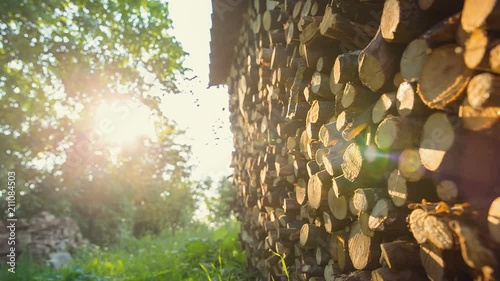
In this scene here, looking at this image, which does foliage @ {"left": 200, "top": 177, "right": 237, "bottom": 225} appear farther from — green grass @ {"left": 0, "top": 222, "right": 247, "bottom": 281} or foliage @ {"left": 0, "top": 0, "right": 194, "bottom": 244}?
green grass @ {"left": 0, "top": 222, "right": 247, "bottom": 281}

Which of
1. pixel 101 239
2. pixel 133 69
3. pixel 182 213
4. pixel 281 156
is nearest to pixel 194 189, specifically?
pixel 182 213

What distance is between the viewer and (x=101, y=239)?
991 cm

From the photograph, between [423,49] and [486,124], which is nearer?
[486,124]

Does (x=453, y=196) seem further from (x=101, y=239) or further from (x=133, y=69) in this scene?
(x=101, y=239)

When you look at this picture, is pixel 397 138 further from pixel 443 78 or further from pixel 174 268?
pixel 174 268

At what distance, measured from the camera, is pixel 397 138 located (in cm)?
108

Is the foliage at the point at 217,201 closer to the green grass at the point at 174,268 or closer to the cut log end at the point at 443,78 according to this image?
the green grass at the point at 174,268

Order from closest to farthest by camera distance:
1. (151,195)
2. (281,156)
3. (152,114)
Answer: (281,156) → (152,114) → (151,195)

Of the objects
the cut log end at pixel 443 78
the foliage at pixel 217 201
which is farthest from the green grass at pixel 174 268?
the foliage at pixel 217 201

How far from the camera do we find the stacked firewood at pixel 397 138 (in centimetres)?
87

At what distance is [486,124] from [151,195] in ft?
37.7

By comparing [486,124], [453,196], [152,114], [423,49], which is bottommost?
[453,196]

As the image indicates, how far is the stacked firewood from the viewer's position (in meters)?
0.87

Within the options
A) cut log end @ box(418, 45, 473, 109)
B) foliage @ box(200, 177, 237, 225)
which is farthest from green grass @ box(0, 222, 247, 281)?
foliage @ box(200, 177, 237, 225)
